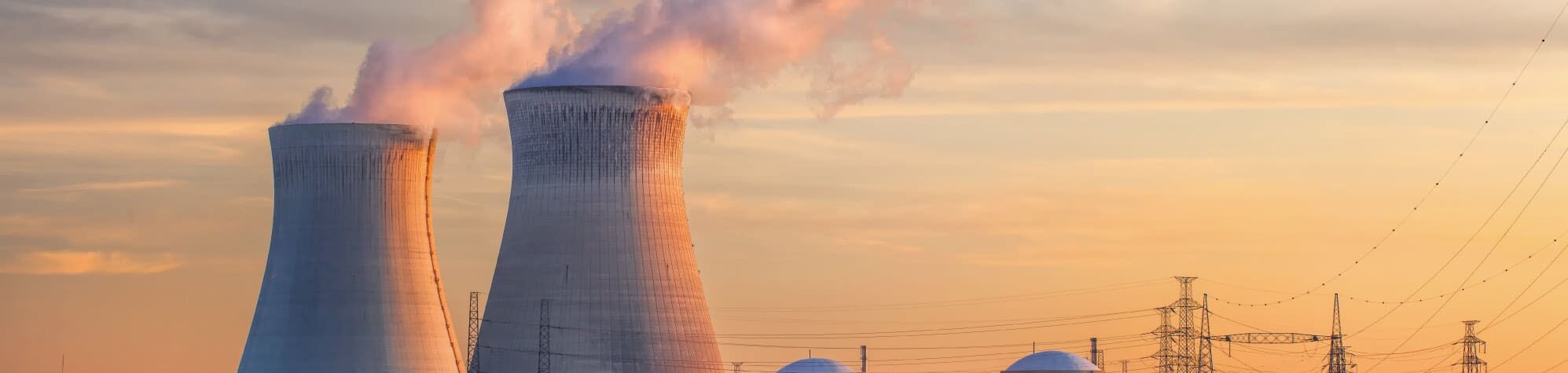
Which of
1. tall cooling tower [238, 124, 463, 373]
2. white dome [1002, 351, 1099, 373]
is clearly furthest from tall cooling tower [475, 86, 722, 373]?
white dome [1002, 351, 1099, 373]

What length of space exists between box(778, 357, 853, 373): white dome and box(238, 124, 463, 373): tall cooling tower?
91.3 feet

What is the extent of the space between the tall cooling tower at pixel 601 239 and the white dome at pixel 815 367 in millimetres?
24701

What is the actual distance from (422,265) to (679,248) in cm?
518

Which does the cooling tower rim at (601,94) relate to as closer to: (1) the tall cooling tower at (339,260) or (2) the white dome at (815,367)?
(1) the tall cooling tower at (339,260)

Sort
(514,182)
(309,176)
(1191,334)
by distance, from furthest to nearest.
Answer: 1. (1191,334)
2. (514,182)
3. (309,176)

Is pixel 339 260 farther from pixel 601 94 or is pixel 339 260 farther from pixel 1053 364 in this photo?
pixel 1053 364

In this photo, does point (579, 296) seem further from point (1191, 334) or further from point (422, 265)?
point (1191, 334)

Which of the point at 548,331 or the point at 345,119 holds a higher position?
the point at 345,119

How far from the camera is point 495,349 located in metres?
47.2

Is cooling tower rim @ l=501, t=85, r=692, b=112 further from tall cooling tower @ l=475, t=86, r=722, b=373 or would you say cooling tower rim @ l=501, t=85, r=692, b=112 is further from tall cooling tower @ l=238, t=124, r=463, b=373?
tall cooling tower @ l=238, t=124, r=463, b=373

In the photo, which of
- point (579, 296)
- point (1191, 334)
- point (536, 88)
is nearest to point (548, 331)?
point (579, 296)

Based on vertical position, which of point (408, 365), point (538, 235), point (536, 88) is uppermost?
point (536, 88)

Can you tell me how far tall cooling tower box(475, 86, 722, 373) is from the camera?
45.2 m

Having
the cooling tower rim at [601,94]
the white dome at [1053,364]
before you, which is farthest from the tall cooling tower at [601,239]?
the white dome at [1053,364]
